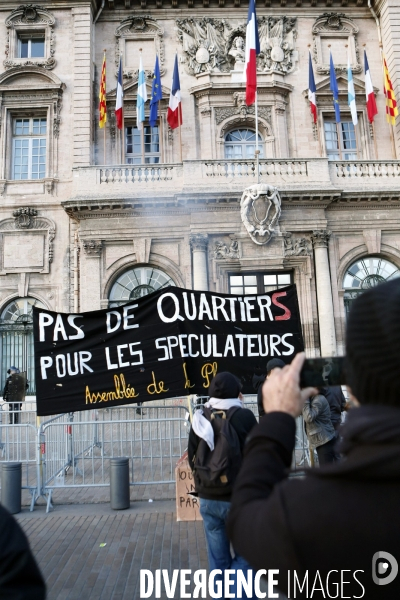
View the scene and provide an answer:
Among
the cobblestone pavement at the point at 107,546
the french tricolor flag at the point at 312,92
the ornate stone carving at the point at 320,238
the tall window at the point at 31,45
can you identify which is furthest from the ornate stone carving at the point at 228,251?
the tall window at the point at 31,45

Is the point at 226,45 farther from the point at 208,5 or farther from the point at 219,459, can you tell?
the point at 219,459

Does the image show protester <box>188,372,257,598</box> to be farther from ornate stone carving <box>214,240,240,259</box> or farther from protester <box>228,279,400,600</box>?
ornate stone carving <box>214,240,240,259</box>

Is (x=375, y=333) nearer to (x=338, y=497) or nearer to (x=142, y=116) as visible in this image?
A: (x=338, y=497)

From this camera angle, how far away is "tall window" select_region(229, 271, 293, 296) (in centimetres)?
1747

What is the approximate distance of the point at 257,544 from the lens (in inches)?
51.7

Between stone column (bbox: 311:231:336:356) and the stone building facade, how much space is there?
45 mm

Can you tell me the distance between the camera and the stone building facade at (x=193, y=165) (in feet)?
56.7

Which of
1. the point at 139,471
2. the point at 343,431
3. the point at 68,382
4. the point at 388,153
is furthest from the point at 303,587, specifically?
the point at 388,153

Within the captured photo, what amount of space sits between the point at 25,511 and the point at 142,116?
14.5 meters

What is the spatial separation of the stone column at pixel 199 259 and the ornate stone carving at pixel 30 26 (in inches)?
386

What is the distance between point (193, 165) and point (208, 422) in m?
14.7

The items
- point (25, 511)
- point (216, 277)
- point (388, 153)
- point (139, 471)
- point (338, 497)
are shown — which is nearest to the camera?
point (338, 497)

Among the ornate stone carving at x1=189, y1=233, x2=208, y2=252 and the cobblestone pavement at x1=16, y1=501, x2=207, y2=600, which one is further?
the ornate stone carving at x1=189, y1=233, x2=208, y2=252

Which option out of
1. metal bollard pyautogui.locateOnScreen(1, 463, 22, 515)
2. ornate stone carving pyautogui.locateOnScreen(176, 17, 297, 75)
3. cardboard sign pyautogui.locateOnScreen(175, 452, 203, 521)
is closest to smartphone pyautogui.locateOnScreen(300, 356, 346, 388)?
cardboard sign pyautogui.locateOnScreen(175, 452, 203, 521)
